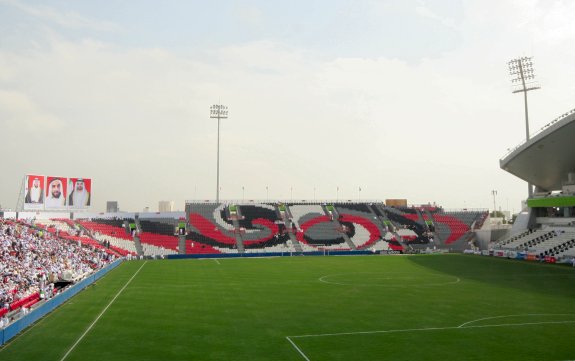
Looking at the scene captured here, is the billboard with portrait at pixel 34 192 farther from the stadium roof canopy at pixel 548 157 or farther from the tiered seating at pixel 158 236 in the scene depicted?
the stadium roof canopy at pixel 548 157

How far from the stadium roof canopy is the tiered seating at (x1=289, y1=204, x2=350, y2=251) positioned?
1294 inches

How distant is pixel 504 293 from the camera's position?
119ft

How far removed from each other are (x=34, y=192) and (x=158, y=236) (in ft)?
71.2

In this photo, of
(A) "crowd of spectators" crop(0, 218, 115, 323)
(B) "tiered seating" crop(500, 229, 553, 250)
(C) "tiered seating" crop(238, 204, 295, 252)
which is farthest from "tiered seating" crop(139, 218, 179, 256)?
(B) "tiered seating" crop(500, 229, 553, 250)

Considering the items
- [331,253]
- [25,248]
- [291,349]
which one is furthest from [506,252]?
[25,248]

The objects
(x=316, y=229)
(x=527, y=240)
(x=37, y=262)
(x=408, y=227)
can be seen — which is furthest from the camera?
(x=408, y=227)

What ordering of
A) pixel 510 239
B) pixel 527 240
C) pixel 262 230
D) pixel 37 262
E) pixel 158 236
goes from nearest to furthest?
pixel 37 262 → pixel 527 240 → pixel 510 239 → pixel 158 236 → pixel 262 230

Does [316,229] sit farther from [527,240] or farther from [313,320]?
[313,320]

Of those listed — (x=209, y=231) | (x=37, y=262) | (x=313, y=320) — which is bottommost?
(x=313, y=320)

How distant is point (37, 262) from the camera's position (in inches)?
1823

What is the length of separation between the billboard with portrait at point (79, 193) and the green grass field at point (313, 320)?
1266 inches

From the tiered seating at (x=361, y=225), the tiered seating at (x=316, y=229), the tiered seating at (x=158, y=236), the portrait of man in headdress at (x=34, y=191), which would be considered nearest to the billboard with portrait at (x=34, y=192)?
the portrait of man in headdress at (x=34, y=191)

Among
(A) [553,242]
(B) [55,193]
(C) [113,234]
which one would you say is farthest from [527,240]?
(B) [55,193]

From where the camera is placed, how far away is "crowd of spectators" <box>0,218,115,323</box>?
36031 millimetres
